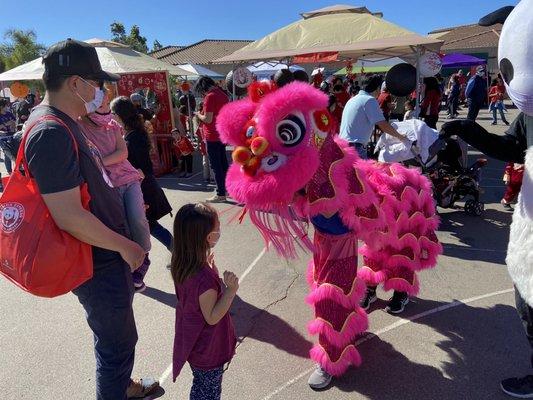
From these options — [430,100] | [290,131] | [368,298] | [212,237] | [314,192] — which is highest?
[290,131]

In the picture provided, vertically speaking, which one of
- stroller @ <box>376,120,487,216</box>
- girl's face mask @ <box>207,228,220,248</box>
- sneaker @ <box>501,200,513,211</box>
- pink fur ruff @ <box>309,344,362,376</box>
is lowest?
sneaker @ <box>501,200,513,211</box>

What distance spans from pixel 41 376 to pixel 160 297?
4.07 ft

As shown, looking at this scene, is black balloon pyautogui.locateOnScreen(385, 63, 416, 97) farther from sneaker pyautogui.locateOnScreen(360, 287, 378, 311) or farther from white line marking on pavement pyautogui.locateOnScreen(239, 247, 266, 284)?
sneaker pyautogui.locateOnScreen(360, 287, 378, 311)

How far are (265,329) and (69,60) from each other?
7.92 ft

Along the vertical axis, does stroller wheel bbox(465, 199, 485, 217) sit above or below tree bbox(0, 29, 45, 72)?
below

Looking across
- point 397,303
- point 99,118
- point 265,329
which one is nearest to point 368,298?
point 397,303

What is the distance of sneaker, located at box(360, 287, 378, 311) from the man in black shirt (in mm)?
2023

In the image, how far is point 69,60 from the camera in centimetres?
185

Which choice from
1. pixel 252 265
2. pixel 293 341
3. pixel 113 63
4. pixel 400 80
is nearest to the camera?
pixel 293 341

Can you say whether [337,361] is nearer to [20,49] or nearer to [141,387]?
[141,387]

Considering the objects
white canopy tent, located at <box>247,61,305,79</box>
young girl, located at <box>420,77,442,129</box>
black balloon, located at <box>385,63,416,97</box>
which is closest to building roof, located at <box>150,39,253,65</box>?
white canopy tent, located at <box>247,61,305,79</box>

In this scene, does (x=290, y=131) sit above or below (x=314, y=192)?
above

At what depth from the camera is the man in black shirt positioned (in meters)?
1.71

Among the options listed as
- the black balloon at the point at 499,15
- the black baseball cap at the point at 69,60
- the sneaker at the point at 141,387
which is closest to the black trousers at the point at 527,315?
the black balloon at the point at 499,15
